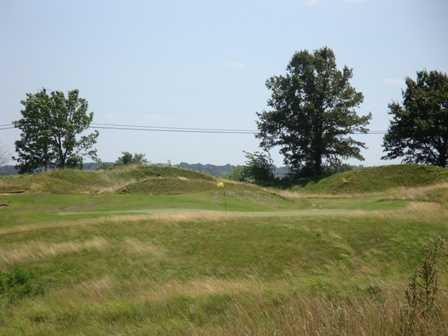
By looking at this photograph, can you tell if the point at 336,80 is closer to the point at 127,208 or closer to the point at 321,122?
the point at 321,122

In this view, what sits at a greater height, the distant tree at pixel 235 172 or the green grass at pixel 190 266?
the distant tree at pixel 235 172

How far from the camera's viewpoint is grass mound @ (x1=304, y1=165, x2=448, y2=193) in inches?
1572

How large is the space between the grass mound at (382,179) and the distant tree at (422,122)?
1271 centimetres

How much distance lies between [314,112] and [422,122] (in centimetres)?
1153

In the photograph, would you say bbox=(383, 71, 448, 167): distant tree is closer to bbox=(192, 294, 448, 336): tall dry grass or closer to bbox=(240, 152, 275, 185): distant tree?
bbox=(240, 152, 275, 185): distant tree

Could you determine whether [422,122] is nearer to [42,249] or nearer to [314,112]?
[314,112]

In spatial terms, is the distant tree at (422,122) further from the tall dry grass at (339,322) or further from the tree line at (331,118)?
the tall dry grass at (339,322)

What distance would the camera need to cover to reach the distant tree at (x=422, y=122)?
53375 millimetres

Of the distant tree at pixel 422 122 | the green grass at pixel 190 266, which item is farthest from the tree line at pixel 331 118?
the green grass at pixel 190 266

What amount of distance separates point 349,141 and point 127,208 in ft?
123

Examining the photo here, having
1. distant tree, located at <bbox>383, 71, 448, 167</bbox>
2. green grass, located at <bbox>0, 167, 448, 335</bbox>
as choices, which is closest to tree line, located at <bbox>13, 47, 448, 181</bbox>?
distant tree, located at <bbox>383, 71, 448, 167</bbox>

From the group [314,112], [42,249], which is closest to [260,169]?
[314,112]

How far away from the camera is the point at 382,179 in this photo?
4241cm

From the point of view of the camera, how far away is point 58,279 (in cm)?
1288
